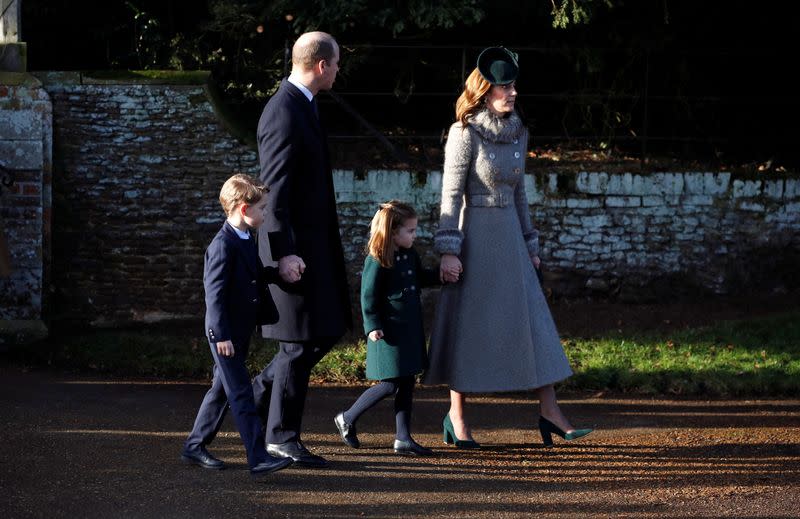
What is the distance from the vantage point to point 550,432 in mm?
6246

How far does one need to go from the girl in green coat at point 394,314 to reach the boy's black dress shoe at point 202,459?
0.76 metres

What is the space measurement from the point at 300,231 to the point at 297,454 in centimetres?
109

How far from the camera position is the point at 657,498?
5348 millimetres

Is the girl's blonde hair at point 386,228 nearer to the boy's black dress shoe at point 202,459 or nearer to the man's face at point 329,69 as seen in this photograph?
the man's face at point 329,69

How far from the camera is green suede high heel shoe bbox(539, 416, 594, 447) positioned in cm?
616

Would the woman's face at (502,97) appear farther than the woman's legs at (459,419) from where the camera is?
No

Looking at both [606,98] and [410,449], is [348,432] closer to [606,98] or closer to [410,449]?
[410,449]

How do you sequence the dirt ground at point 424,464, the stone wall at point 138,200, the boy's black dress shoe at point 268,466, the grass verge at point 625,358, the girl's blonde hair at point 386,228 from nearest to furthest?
the dirt ground at point 424,464 < the boy's black dress shoe at point 268,466 < the girl's blonde hair at point 386,228 < the grass verge at point 625,358 < the stone wall at point 138,200

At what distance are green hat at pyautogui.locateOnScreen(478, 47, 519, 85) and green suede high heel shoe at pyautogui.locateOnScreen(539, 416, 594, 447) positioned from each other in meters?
1.78

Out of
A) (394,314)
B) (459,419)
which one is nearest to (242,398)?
(394,314)

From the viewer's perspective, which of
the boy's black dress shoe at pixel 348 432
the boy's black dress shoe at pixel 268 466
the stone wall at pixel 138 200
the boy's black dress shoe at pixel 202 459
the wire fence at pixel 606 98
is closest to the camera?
the boy's black dress shoe at pixel 268 466

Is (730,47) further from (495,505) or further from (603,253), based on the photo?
(495,505)

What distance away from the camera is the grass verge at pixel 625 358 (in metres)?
7.90

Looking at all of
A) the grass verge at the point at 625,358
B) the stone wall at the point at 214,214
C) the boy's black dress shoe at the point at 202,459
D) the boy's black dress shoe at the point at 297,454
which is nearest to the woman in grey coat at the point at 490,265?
the boy's black dress shoe at the point at 297,454
